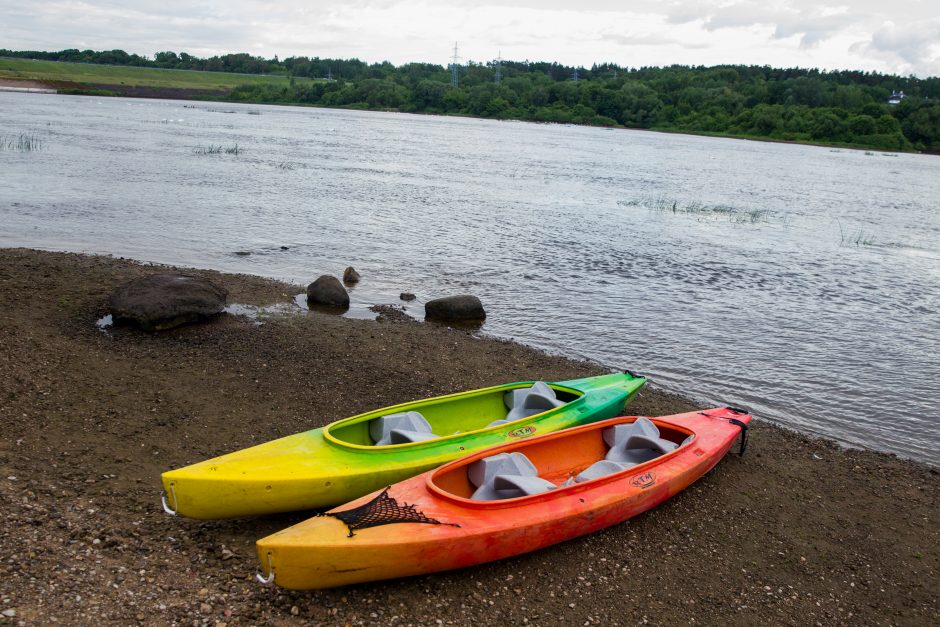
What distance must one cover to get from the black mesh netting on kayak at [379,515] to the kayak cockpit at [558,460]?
1.12 ft

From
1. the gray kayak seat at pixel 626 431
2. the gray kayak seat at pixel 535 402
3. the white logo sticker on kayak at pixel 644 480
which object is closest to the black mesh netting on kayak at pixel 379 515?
the white logo sticker on kayak at pixel 644 480

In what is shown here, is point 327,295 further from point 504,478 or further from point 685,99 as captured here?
point 685,99

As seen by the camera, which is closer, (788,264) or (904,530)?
(904,530)

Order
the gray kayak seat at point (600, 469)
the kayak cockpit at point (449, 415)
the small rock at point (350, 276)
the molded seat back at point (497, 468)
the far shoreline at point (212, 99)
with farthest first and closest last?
the far shoreline at point (212, 99) < the small rock at point (350, 276) < the kayak cockpit at point (449, 415) < the gray kayak seat at point (600, 469) < the molded seat back at point (497, 468)

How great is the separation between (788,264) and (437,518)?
61.8ft

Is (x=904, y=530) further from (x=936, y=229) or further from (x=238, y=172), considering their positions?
(x=238, y=172)

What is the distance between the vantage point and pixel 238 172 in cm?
3431

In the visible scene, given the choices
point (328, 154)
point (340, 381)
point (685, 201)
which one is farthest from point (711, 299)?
point (328, 154)

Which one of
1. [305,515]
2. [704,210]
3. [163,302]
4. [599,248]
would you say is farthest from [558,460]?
[704,210]

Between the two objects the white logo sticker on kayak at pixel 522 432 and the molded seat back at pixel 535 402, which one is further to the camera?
the molded seat back at pixel 535 402

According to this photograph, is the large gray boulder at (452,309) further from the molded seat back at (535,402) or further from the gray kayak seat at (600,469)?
the gray kayak seat at (600,469)

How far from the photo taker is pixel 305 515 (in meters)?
6.65

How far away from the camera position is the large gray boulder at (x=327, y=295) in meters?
13.6

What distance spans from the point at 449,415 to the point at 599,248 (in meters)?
14.8
